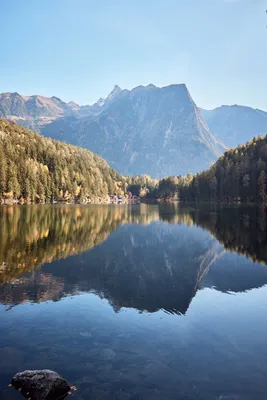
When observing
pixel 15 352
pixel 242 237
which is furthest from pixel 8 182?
pixel 15 352

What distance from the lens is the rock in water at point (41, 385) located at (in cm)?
1250

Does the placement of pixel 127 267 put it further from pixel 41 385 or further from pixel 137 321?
pixel 41 385

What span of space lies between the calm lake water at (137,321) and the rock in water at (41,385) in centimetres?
47

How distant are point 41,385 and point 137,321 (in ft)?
32.3

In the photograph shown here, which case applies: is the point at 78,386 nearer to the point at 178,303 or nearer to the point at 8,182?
the point at 178,303

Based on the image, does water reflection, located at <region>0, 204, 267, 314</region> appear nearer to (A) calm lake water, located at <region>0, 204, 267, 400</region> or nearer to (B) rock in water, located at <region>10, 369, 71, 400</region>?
(A) calm lake water, located at <region>0, 204, 267, 400</region>

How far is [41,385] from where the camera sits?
12.7m

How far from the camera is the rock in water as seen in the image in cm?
1250

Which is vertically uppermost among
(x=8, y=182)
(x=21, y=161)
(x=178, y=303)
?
(x=21, y=161)

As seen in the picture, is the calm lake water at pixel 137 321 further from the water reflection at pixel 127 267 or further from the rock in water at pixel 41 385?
the rock in water at pixel 41 385

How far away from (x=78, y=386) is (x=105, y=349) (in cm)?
372

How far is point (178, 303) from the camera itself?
85.1 ft

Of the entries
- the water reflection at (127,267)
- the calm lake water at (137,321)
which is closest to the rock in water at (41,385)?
the calm lake water at (137,321)

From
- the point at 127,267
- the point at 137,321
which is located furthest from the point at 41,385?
the point at 127,267
